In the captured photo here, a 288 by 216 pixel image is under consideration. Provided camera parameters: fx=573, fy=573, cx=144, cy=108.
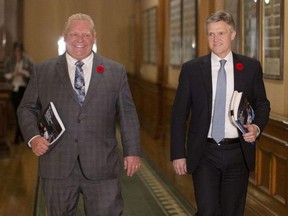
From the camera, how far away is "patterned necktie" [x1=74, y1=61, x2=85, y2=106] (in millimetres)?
3051

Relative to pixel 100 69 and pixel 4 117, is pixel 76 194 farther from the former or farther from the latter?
pixel 4 117

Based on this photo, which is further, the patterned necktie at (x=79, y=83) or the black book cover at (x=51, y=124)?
the patterned necktie at (x=79, y=83)

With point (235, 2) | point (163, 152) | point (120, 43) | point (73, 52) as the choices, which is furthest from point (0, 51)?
point (73, 52)

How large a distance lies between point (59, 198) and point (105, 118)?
0.49 m

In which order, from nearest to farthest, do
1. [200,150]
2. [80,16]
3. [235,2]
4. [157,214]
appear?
1. [80,16]
2. [200,150]
3. [157,214]
4. [235,2]

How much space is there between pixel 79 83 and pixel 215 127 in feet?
2.59

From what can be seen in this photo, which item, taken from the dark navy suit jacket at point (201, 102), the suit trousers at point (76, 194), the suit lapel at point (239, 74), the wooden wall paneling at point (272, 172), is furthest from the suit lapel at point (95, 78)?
the wooden wall paneling at point (272, 172)

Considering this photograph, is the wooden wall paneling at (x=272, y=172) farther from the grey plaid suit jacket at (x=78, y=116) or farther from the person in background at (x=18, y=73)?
the person in background at (x=18, y=73)

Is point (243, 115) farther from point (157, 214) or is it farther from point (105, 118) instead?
point (157, 214)

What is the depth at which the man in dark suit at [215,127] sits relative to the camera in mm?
3193

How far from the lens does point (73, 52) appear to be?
3.04 meters

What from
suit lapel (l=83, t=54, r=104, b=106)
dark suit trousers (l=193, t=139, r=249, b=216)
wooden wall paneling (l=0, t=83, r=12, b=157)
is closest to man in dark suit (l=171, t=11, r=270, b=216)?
dark suit trousers (l=193, t=139, r=249, b=216)

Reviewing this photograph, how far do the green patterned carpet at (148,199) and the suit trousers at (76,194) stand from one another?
1.93 m

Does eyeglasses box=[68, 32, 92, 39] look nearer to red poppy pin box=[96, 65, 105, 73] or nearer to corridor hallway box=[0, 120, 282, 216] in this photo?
red poppy pin box=[96, 65, 105, 73]
